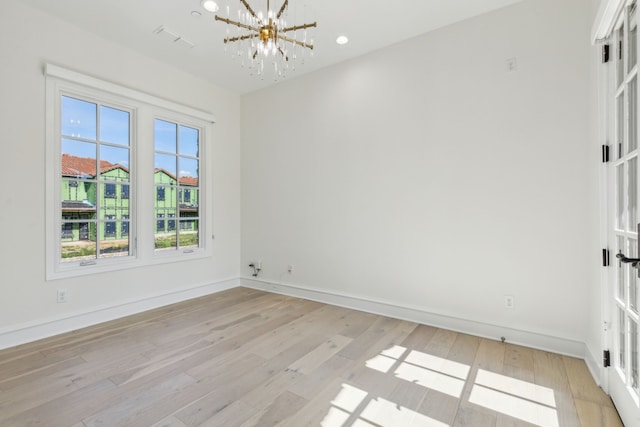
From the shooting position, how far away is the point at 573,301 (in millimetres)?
2498

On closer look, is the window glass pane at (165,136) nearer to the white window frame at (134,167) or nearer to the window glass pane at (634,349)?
the white window frame at (134,167)

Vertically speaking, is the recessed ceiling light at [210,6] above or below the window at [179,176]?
above

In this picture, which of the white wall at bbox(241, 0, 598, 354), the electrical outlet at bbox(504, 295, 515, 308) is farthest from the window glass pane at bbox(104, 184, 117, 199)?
the electrical outlet at bbox(504, 295, 515, 308)

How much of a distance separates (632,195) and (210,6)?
136 inches

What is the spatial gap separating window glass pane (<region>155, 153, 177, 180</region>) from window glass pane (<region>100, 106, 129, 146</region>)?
409 mm

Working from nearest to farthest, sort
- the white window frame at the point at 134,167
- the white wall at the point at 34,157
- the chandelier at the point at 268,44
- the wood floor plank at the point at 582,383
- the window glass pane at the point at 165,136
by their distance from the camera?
the wood floor plank at the point at 582,383, the chandelier at the point at 268,44, the white wall at the point at 34,157, the white window frame at the point at 134,167, the window glass pane at the point at 165,136

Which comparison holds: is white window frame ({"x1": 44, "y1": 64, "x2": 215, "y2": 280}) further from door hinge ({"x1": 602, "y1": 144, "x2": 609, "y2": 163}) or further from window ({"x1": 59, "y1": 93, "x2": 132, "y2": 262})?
door hinge ({"x1": 602, "y1": 144, "x2": 609, "y2": 163})

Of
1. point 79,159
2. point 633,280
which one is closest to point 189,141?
point 79,159

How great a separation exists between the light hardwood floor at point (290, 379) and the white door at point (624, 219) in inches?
10.9

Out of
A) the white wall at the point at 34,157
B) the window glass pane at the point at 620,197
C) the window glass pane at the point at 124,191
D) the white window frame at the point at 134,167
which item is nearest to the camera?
the window glass pane at the point at 620,197

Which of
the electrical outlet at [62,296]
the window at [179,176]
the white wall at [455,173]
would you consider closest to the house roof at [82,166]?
the window at [179,176]

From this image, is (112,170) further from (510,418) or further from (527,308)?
(527,308)

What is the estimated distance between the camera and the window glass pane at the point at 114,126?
3410 mm

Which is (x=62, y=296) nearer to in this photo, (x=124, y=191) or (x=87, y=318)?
(x=87, y=318)
